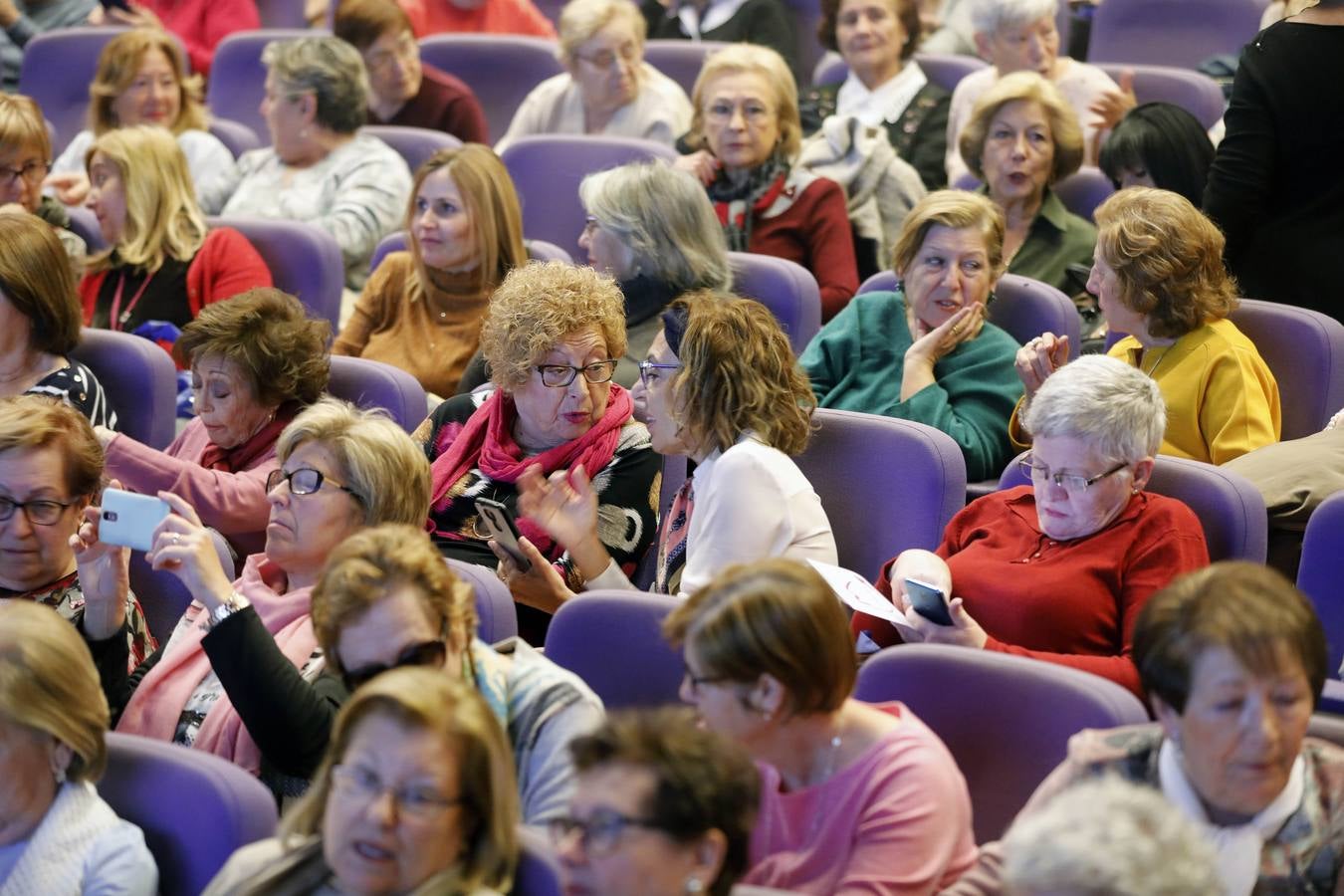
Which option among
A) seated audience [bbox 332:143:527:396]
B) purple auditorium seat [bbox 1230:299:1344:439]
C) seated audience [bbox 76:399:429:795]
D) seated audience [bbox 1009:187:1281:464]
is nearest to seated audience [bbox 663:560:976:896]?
seated audience [bbox 76:399:429:795]

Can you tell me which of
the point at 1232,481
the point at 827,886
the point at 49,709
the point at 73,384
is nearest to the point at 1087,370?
the point at 1232,481

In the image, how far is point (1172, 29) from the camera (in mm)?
6039

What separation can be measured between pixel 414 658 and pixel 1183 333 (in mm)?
1766

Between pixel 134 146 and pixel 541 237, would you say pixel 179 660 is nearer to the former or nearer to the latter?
pixel 134 146

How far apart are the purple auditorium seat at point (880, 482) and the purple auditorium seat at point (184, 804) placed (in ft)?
4.33

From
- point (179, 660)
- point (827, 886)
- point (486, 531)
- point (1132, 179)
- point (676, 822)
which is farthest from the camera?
point (1132, 179)

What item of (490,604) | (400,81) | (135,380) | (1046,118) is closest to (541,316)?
(490,604)

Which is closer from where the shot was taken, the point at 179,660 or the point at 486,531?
the point at 179,660

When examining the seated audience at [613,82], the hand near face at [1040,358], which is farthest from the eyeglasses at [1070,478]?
the seated audience at [613,82]

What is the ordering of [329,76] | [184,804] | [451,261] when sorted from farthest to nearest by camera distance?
[329,76] → [451,261] → [184,804]

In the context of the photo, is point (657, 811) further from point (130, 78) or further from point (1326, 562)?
point (130, 78)

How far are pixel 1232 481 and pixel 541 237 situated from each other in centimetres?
265

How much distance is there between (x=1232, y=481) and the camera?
280 centimetres

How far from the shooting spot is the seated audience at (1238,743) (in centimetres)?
197
